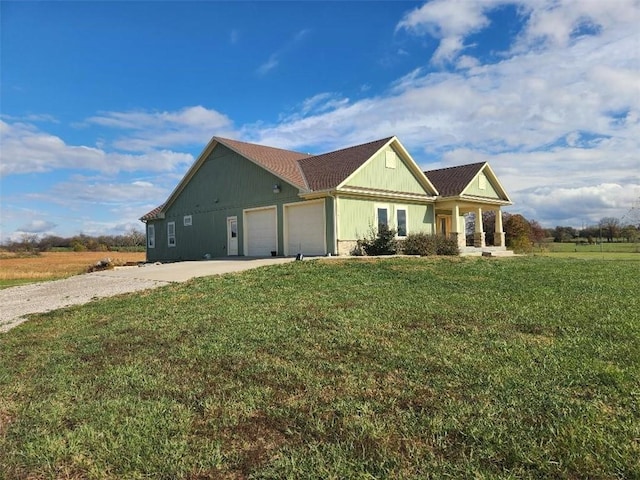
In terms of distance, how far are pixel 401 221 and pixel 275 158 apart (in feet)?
22.2

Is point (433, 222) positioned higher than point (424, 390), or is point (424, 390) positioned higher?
point (433, 222)

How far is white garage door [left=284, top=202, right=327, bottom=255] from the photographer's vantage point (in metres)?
18.4

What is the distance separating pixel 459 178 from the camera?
79.8ft

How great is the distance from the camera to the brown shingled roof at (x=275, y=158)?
63.9 feet

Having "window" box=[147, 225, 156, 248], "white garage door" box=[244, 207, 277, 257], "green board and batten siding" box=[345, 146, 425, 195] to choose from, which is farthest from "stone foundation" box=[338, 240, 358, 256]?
"window" box=[147, 225, 156, 248]

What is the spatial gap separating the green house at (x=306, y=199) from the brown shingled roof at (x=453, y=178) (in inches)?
2.4

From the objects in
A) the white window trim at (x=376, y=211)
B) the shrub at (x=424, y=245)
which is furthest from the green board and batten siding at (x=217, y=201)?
the shrub at (x=424, y=245)

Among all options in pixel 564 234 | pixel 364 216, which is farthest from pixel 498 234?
pixel 564 234

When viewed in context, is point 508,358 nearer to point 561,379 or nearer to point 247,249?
point 561,379

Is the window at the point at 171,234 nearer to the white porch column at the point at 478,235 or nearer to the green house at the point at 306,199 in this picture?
the green house at the point at 306,199

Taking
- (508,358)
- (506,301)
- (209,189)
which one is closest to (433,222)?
(209,189)

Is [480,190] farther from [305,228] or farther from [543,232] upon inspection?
[543,232]

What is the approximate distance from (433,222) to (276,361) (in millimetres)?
18977

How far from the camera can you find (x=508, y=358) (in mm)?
4645
